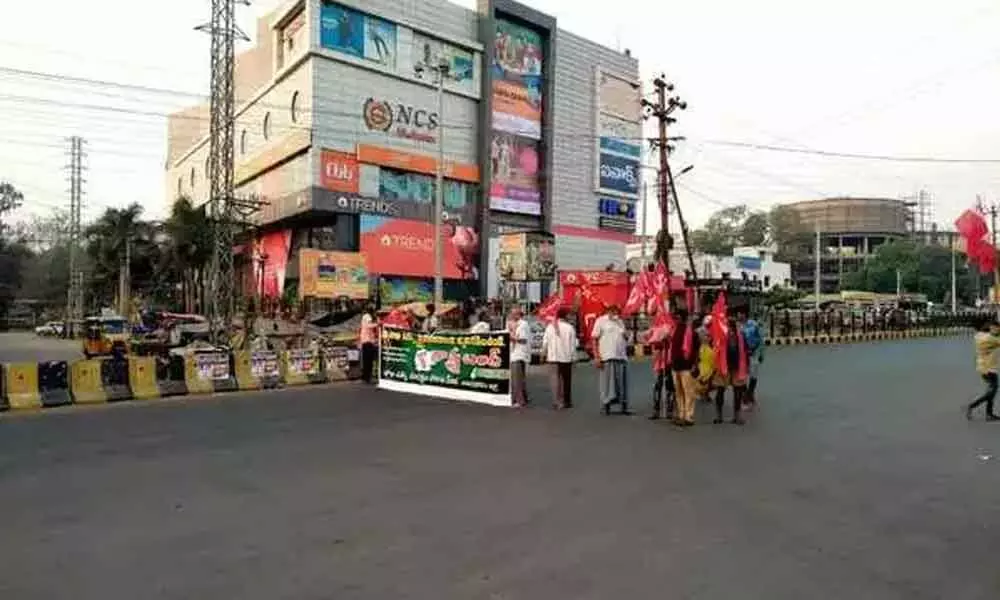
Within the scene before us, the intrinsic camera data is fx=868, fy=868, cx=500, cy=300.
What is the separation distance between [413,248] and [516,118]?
498 inches

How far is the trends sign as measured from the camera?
48.8 metres

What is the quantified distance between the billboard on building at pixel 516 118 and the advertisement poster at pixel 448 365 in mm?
36568

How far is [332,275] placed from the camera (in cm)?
3794

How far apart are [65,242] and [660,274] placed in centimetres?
10933

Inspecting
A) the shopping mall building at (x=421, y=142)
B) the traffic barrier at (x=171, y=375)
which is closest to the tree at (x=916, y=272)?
the shopping mall building at (x=421, y=142)

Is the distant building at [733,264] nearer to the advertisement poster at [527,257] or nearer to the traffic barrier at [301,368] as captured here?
the advertisement poster at [527,257]

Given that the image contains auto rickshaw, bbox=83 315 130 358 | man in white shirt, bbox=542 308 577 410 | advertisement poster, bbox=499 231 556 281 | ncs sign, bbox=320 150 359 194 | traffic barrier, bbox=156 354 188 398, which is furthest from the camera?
ncs sign, bbox=320 150 359 194

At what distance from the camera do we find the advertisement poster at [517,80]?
2207 inches

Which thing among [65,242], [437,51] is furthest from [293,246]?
[65,242]

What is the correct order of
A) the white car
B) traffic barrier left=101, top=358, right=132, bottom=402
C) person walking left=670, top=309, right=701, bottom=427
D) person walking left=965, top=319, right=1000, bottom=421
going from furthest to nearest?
the white car, traffic barrier left=101, top=358, right=132, bottom=402, person walking left=965, top=319, right=1000, bottom=421, person walking left=670, top=309, right=701, bottom=427

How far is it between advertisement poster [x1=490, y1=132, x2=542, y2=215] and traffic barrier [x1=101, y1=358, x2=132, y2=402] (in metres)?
39.2

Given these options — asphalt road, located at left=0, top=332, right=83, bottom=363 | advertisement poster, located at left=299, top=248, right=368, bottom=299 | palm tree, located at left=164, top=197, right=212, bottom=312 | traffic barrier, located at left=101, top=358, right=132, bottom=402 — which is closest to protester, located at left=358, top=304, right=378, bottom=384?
traffic barrier, located at left=101, top=358, right=132, bottom=402

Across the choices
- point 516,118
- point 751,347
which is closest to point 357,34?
point 516,118

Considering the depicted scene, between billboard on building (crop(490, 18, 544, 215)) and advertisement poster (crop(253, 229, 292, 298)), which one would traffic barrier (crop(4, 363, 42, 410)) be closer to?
advertisement poster (crop(253, 229, 292, 298))
